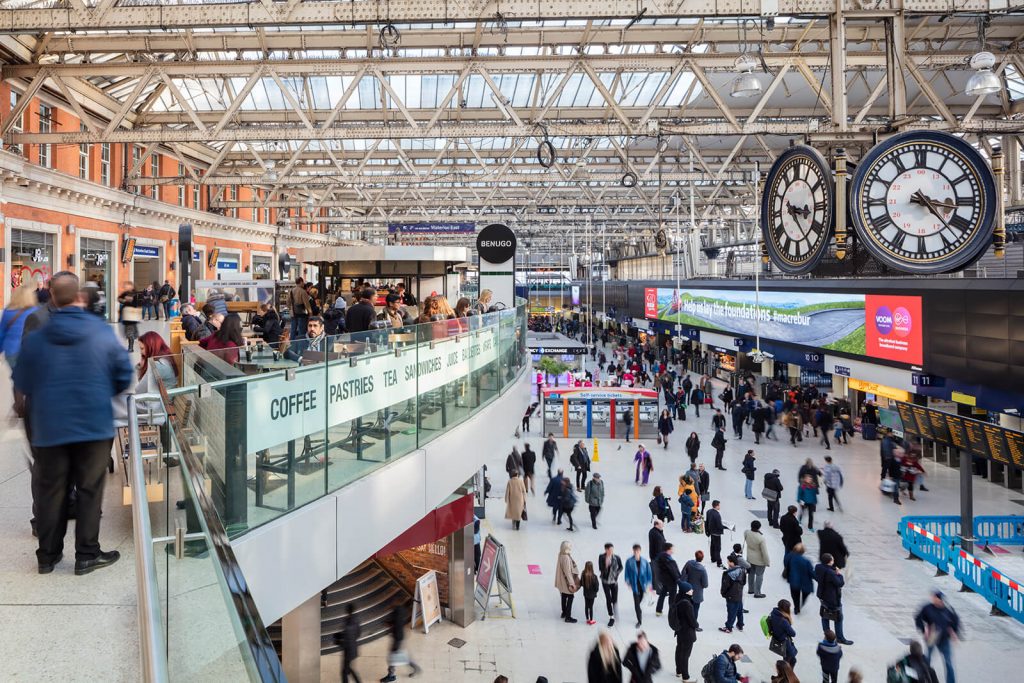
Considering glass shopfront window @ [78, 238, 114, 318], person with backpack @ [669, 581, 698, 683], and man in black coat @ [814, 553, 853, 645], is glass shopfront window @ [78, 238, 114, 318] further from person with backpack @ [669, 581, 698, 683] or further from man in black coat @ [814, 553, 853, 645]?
man in black coat @ [814, 553, 853, 645]

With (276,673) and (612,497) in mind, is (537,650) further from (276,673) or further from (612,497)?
(276,673)

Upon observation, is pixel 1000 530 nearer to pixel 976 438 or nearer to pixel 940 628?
pixel 976 438

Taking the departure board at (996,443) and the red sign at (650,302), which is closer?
the departure board at (996,443)

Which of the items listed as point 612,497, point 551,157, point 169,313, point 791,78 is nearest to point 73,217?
point 169,313

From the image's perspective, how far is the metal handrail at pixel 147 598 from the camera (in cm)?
157

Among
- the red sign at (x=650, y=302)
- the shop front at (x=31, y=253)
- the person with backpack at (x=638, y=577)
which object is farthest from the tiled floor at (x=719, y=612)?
the red sign at (x=650, y=302)

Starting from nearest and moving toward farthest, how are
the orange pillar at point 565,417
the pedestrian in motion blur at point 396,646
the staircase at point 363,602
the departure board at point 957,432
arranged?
the pedestrian in motion blur at point 396,646
the staircase at point 363,602
the departure board at point 957,432
the orange pillar at point 565,417

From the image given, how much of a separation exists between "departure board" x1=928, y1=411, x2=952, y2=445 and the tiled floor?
2.52 metres

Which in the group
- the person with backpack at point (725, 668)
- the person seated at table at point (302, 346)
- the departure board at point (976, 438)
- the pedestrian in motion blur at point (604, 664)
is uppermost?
the person seated at table at point (302, 346)

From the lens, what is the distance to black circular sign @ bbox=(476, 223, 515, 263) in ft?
66.1

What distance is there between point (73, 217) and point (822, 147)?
28.1 metres

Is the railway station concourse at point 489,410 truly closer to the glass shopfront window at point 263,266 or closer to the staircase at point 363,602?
the staircase at point 363,602

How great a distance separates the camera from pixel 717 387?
123 ft

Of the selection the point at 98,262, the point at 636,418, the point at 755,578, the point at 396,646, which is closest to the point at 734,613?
the point at 755,578
